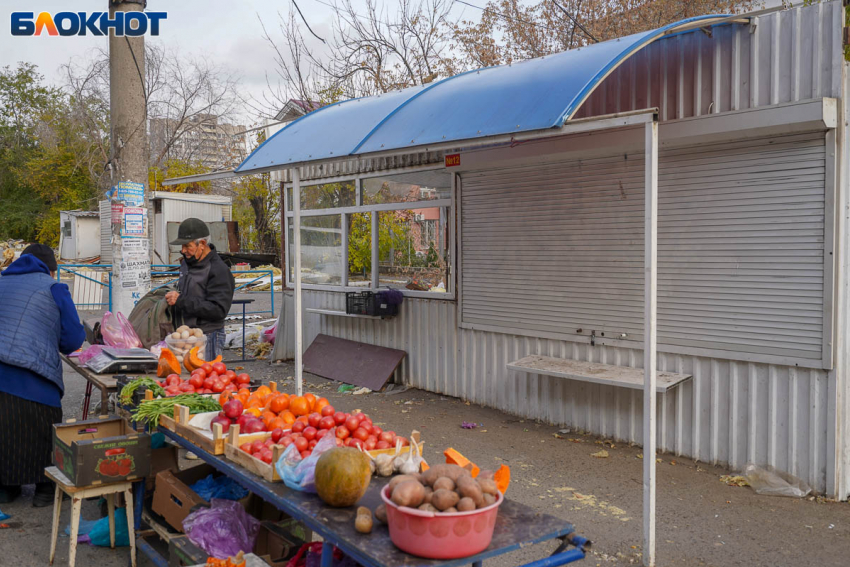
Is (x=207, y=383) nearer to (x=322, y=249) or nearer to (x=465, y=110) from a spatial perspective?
(x=465, y=110)

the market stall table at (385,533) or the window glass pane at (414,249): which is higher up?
the window glass pane at (414,249)

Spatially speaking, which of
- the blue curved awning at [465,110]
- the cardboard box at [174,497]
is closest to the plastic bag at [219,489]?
the cardboard box at [174,497]

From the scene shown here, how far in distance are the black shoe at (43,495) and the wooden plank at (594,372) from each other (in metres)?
4.24

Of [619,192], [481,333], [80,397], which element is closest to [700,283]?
[619,192]

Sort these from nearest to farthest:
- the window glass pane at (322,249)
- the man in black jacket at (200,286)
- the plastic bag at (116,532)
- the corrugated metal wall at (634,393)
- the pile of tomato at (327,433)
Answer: the pile of tomato at (327,433) → the plastic bag at (116,532) → the corrugated metal wall at (634,393) → the man in black jacket at (200,286) → the window glass pane at (322,249)

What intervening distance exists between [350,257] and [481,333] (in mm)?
2917

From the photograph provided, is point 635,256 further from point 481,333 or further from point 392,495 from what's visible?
point 392,495

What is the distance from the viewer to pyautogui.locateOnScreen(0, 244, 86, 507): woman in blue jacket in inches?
204

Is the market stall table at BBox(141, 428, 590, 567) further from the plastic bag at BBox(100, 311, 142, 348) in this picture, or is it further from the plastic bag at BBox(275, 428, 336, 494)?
the plastic bag at BBox(100, 311, 142, 348)

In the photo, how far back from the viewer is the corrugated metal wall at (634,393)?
551cm

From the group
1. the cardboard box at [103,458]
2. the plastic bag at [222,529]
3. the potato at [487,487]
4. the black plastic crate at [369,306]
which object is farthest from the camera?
the black plastic crate at [369,306]

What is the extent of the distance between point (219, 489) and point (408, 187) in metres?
5.42

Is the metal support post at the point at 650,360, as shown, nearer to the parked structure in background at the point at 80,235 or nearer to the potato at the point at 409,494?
the potato at the point at 409,494

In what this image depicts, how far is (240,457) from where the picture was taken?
3.59 metres
